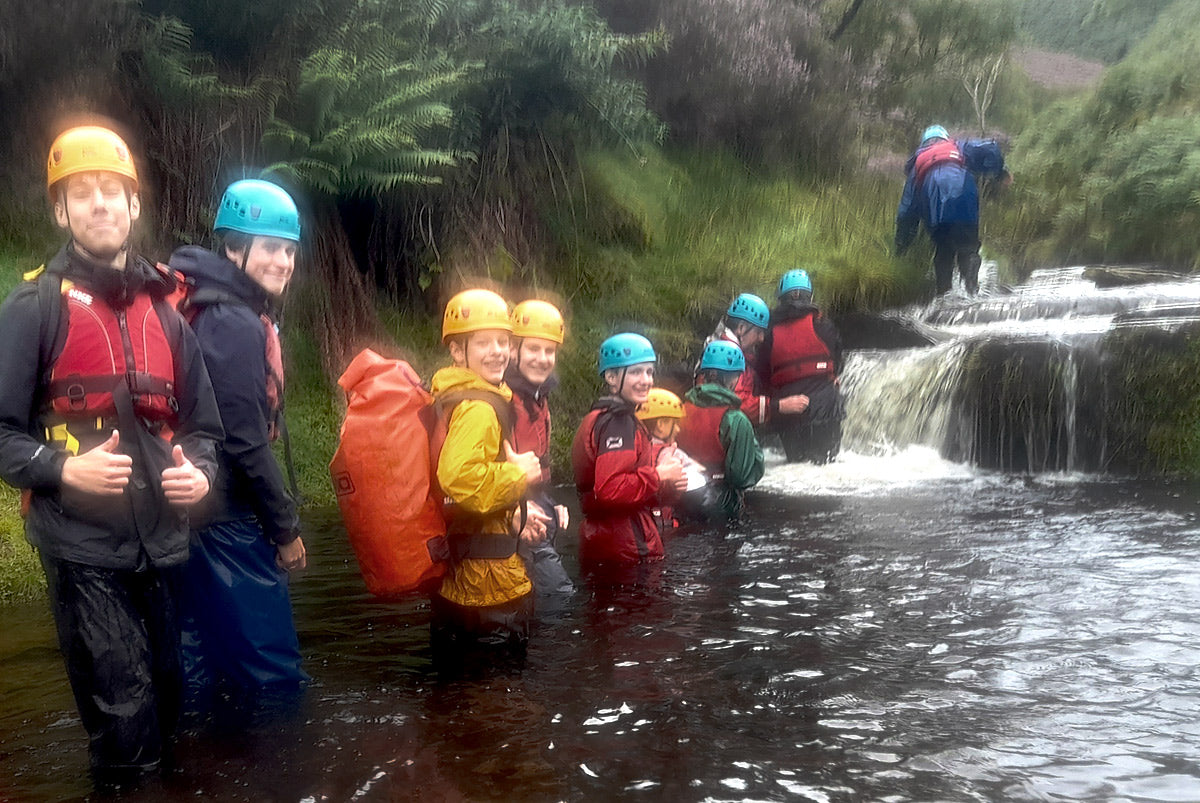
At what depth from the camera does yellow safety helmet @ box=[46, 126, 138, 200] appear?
3.13m

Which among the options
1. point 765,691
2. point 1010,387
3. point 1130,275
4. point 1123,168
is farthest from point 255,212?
point 1123,168

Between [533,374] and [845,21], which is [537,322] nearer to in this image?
[533,374]

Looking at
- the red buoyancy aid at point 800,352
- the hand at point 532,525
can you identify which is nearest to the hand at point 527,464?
the hand at point 532,525

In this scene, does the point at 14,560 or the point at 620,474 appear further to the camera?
the point at 14,560

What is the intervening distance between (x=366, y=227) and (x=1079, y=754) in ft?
27.5

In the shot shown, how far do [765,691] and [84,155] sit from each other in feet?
10.7

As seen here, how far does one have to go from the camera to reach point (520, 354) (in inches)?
207

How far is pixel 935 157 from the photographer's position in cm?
1197

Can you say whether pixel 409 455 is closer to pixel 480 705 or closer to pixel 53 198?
pixel 480 705

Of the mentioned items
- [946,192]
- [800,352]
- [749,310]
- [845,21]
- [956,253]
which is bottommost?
[800,352]

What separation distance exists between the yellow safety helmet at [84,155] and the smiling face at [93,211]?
3 cm

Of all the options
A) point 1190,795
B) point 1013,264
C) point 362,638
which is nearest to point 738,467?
point 362,638

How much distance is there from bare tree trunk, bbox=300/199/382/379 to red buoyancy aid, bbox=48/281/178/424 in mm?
6071

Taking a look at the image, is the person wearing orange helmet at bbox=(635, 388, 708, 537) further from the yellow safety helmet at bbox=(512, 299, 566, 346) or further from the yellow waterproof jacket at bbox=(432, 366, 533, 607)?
the yellow waterproof jacket at bbox=(432, 366, 533, 607)
